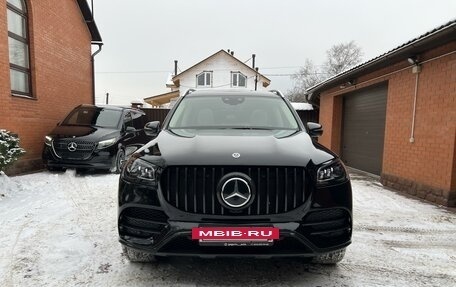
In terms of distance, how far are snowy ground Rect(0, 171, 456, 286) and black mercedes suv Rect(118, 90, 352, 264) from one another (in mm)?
494

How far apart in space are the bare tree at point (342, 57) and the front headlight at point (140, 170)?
4738 cm

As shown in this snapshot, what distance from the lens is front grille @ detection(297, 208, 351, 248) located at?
2.38 metres

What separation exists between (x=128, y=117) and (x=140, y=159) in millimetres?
6925

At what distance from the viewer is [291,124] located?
142 inches

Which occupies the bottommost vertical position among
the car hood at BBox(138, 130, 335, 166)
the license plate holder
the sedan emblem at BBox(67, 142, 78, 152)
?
the license plate holder

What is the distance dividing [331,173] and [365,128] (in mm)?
7700

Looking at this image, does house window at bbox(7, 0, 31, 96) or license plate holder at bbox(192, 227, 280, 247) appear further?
house window at bbox(7, 0, 31, 96)

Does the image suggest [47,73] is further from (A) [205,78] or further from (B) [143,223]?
(A) [205,78]

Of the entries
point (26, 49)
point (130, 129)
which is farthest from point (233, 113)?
point (26, 49)

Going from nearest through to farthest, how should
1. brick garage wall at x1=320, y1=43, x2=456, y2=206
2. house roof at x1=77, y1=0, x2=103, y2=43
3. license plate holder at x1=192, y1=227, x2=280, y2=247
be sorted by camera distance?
license plate holder at x1=192, y1=227, x2=280, y2=247 < brick garage wall at x1=320, y1=43, x2=456, y2=206 < house roof at x1=77, y1=0, x2=103, y2=43

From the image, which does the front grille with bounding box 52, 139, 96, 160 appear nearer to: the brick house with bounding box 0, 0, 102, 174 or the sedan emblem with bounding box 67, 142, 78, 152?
the sedan emblem with bounding box 67, 142, 78, 152

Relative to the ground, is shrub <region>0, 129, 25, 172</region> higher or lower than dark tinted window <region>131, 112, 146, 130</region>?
lower

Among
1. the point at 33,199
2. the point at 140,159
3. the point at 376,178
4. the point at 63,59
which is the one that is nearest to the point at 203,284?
the point at 140,159

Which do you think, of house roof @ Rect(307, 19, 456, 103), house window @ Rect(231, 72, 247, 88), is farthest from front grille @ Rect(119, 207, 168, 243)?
house window @ Rect(231, 72, 247, 88)
